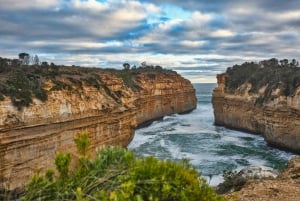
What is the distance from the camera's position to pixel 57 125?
22062mm

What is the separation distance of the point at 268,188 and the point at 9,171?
37.9 ft

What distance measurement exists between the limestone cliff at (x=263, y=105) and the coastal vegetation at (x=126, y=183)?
27.5 meters

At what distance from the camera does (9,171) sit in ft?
59.8

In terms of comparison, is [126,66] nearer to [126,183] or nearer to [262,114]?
[262,114]

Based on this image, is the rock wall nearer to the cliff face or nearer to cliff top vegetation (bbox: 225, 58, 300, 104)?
cliff top vegetation (bbox: 225, 58, 300, 104)

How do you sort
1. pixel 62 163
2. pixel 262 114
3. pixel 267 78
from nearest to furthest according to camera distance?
1. pixel 62 163
2. pixel 262 114
3. pixel 267 78

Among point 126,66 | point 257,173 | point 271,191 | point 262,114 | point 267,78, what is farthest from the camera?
point 126,66

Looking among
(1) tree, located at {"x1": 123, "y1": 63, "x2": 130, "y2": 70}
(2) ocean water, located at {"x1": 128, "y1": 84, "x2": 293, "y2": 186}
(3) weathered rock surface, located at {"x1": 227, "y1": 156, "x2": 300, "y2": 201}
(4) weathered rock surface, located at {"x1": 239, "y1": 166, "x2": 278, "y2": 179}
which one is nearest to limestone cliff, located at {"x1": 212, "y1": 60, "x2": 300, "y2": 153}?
(2) ocean water, located at {"x1": 128, "y1": 84, "x2": 293, "y2": 186}

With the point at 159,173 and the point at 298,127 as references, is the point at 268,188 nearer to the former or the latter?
the point at 159,173

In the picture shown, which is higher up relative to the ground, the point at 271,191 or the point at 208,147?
the point at 271,191

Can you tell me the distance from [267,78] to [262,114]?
7129mm

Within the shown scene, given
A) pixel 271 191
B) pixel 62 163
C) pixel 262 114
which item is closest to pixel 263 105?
pixel 262 114

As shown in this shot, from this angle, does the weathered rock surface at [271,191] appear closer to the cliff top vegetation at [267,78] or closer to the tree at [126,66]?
the cliff top vegetation at [267,78]

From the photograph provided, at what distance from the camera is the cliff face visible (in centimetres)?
1855
